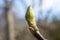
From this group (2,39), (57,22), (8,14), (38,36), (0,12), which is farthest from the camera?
(57,22)

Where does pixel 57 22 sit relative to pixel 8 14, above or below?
below

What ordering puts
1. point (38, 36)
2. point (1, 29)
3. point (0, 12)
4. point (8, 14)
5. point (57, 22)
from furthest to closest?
1. point (57, 22)
2. point (1, 29)
3. point (0, 12)
4. point (8, 14)
5. point (38, 36)

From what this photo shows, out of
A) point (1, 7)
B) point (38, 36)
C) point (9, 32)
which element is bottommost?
point (9, 32)

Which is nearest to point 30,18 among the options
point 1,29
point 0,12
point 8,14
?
point 8,14

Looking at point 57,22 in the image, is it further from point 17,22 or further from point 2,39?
point 2,39

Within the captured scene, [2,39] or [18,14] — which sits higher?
[18,14]

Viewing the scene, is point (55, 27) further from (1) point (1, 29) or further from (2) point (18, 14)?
(1) point (1, 29)

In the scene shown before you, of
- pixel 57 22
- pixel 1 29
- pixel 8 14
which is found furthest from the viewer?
pixel 57 22

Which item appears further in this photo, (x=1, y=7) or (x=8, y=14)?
(x=1, y=7)

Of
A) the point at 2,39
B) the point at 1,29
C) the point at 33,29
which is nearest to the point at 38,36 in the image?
the point at 33,29
